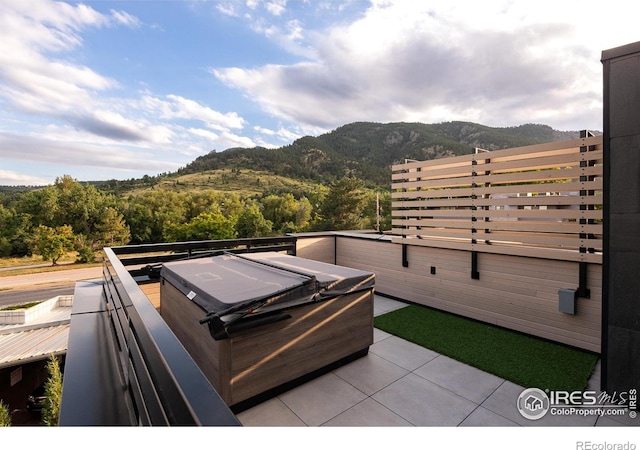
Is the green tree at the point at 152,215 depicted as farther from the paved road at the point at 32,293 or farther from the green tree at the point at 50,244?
the paved road at the point at 32,293

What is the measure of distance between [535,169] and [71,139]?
55.1ft

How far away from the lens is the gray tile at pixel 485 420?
8.28 feet

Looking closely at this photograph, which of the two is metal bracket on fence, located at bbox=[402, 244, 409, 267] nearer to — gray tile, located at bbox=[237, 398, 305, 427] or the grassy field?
gray tile, located at bbox=[237, 398, 305, 427]

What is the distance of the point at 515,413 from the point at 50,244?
29.6m

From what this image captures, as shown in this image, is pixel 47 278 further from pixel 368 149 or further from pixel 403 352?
pixel 368 149

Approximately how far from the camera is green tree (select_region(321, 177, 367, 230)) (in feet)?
74.2

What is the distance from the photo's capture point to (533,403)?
2795 mm

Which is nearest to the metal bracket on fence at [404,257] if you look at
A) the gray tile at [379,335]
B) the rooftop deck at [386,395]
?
the gray tile at [379,335]

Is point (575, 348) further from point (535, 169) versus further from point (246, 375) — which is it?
point (246, 375)

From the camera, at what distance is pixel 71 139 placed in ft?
43.6

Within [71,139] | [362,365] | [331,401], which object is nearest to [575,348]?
[362,365]

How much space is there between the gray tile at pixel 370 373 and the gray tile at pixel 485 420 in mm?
765

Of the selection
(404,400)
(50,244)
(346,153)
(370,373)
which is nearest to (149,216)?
(50,244)

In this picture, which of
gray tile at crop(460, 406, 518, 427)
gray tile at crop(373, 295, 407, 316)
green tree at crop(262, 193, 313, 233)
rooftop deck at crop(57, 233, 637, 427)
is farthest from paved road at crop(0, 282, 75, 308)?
green tree at crop(262, 193, 313, 233)
